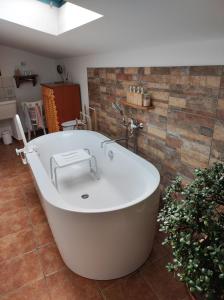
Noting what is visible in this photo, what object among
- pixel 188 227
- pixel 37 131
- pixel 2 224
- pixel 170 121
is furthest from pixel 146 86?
pixel 37 131

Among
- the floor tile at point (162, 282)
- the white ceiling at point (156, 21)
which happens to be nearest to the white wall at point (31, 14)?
the white ceiling at point (156, 21)

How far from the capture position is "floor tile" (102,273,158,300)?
5.00 feet

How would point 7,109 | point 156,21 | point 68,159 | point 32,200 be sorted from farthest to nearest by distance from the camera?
1. point 7,109
2. point 32,200
3. point 68,159
4. point 156,21

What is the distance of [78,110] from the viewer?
394 centimetres

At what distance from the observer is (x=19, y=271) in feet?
5.77

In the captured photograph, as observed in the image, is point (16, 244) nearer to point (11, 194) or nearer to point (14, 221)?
point (14, 221)

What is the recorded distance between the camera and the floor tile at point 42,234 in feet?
6.73

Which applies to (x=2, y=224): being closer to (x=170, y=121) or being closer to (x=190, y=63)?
(x=170, y=121)

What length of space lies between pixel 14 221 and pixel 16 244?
14.2 inches

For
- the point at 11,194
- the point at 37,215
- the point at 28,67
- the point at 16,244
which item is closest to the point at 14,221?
the point at 37,215

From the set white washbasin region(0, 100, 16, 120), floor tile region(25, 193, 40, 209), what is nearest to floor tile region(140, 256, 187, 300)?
floor tile region(25, 193, 40, 209)

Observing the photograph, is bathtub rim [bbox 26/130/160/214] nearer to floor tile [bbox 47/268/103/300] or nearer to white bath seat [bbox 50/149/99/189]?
white bath seat [bbox 50/149/99/189]

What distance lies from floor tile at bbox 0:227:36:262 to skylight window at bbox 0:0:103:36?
2114 millimetres

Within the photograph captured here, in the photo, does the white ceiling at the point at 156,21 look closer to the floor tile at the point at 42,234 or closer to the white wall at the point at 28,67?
the floor tile at the point at 42,234
